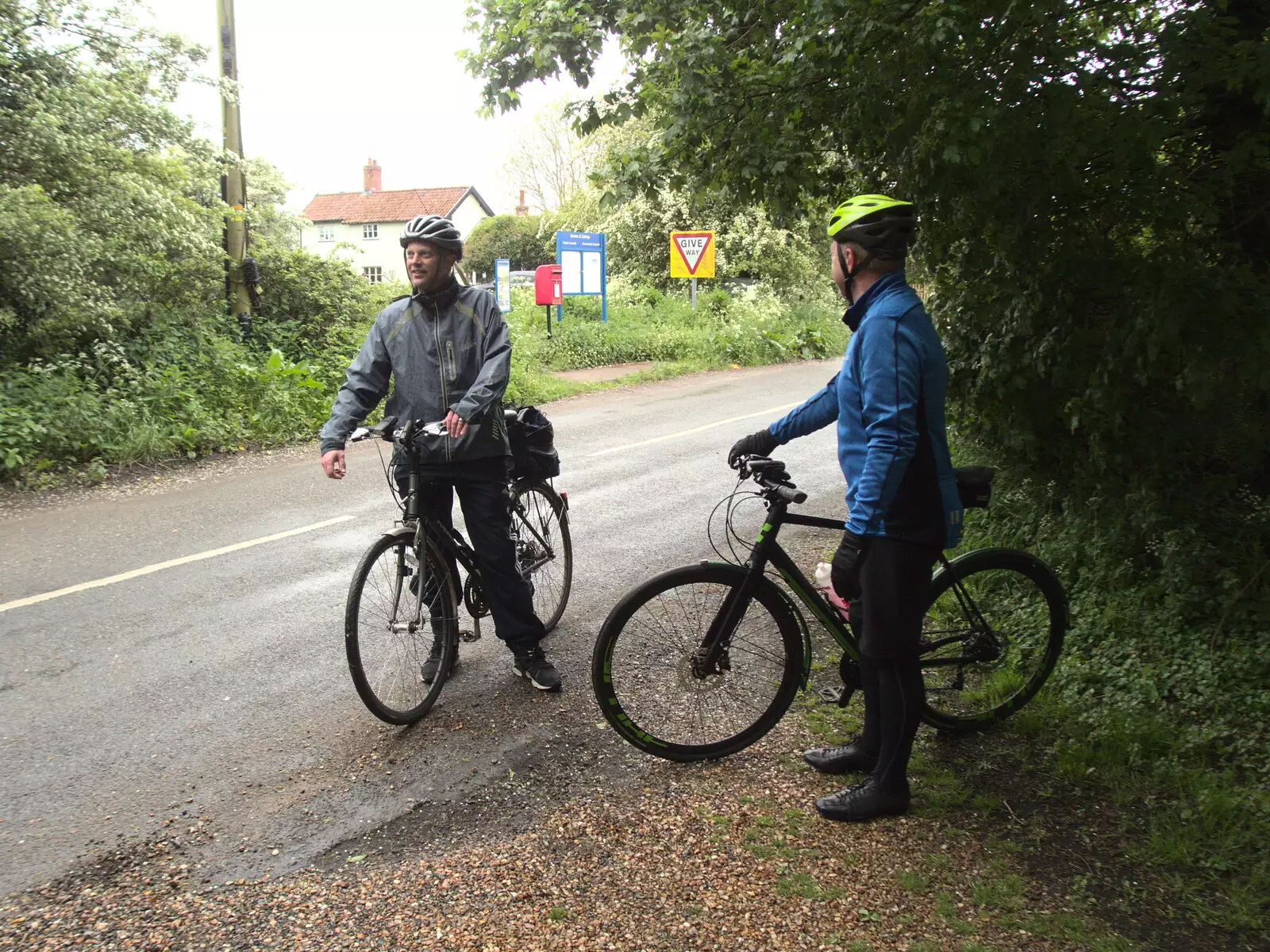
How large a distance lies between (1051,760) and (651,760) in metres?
1.57

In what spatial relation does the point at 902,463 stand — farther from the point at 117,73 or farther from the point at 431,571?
the point at 117,73

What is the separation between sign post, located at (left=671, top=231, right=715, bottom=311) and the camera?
71.9ft

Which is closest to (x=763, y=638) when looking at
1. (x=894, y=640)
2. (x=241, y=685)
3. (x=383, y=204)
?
(x=894, y=640)

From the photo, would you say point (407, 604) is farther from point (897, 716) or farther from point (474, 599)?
point (897, 716)

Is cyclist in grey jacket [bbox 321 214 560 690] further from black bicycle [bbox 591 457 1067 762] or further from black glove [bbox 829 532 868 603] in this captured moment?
black glove [bbox 829 532 868 603]

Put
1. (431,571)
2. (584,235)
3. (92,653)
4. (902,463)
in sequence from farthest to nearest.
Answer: (584,235) → (92,653) → (431,571) → (902,463)

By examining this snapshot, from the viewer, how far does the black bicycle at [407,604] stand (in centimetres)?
409

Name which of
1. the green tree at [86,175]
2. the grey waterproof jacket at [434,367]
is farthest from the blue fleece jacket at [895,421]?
the green tree at [86,175]

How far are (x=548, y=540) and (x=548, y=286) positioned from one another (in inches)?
587

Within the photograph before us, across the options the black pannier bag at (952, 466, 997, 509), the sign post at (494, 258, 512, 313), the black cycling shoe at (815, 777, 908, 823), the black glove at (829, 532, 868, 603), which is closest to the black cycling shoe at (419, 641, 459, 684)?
the black cycling shoe at (815, 777, 908, 823)

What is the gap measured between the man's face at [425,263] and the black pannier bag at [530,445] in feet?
2.78

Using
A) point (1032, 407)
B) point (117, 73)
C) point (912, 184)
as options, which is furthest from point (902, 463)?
point (117, 73)

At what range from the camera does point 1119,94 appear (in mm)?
4004

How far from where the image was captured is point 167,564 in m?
6.72
